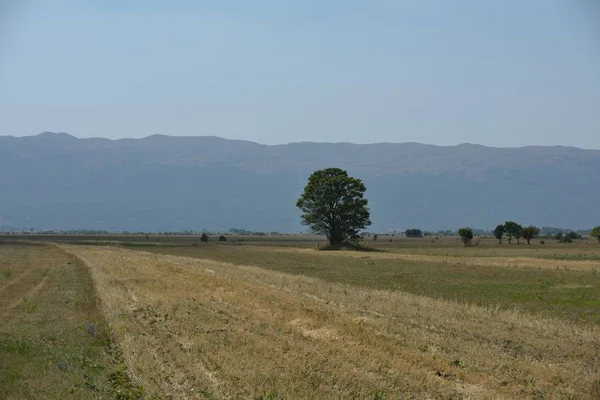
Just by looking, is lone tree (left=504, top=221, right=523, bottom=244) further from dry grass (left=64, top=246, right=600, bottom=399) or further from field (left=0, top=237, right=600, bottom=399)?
dry grass (left=64, top=246, right=600, bottom=399)

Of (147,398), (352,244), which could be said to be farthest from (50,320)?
(352,244)

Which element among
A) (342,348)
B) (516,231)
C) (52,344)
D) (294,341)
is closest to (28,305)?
(52,344)

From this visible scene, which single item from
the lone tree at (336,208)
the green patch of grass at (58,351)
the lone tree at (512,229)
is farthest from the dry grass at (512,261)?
the lone tree at (512,229)

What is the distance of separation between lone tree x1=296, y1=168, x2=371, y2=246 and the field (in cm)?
6224

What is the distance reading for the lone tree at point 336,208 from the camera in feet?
327

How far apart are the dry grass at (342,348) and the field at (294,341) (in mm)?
44

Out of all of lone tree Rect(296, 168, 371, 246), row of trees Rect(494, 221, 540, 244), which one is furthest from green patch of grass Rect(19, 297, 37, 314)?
row of trees Rect(494, 221, 540, 244)

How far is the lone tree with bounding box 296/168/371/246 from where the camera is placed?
327 feet

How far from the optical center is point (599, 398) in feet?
47.8

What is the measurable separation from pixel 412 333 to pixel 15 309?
14.6 metres

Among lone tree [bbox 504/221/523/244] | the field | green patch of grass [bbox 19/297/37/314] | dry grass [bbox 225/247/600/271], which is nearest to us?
the field

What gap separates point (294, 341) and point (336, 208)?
8095 cm

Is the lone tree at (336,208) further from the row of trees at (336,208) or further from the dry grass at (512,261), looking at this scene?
the dry grass at (512,261)

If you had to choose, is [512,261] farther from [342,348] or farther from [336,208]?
[342,348]
